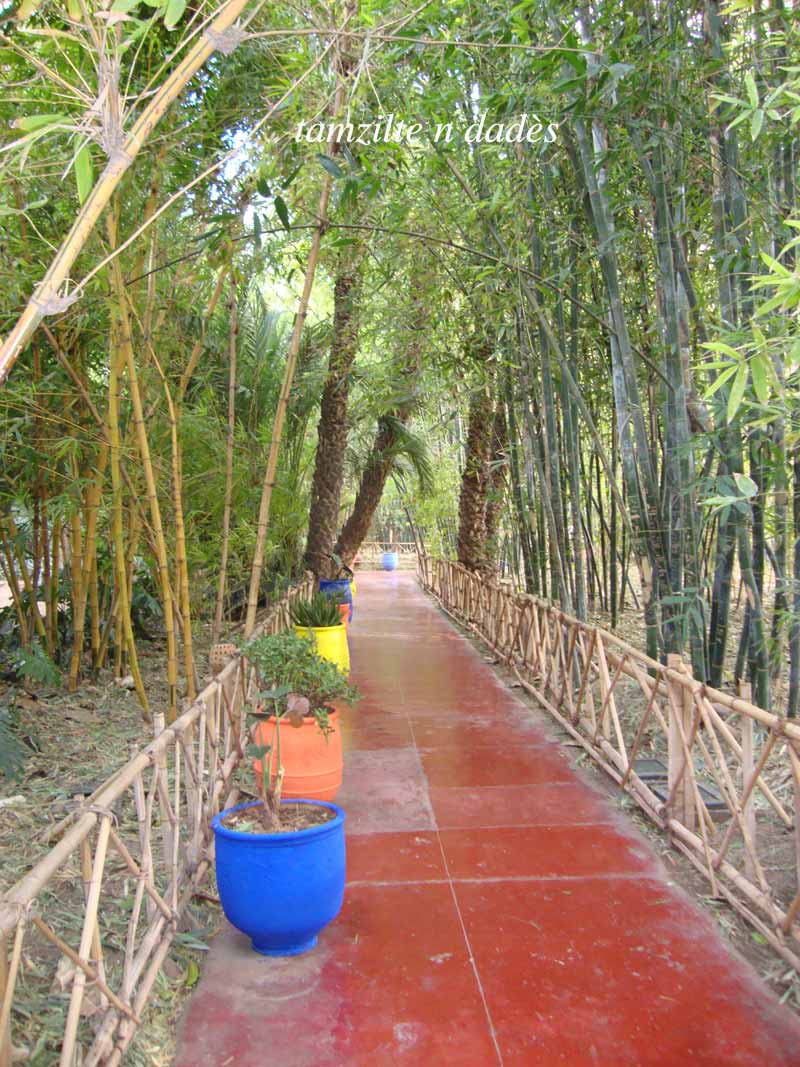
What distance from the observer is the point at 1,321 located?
377 cm

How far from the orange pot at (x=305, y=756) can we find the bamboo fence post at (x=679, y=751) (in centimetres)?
129

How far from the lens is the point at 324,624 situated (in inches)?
214

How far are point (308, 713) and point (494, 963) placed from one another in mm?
1278

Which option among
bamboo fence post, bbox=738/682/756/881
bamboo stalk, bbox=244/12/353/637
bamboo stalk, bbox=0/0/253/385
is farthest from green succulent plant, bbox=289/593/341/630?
bamboo stalk, bbox=0/0/253/385

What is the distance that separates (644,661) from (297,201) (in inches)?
99.5

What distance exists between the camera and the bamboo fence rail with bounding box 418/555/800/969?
2430mm

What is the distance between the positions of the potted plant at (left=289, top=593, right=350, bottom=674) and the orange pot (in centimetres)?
179

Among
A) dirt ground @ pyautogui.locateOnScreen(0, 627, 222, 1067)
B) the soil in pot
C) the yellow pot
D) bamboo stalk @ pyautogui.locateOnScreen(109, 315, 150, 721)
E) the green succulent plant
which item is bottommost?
dirt ground @ pyautogui.locateOnScreen(0, 627, 222, 1067)

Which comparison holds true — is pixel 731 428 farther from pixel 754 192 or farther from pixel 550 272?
pixel 550 272

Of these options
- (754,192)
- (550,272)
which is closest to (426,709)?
(550,272)

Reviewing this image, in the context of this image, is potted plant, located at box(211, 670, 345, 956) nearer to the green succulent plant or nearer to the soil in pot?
the soil in pot

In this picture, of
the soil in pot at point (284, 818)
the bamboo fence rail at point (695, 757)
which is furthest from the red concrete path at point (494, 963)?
the soil in pot at point (284, 818)

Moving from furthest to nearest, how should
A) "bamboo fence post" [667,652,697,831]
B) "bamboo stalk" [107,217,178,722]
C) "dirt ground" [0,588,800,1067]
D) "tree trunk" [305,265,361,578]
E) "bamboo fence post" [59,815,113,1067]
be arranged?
"tree trunk" [305,265,361,578] < "bamboo stalk" [107,217,178,722] < "bamboo fence post" [667,652,697,831] < "dirt ground" [0,588,800,1067] < "bamboo fence post" [59,815,113,1067]

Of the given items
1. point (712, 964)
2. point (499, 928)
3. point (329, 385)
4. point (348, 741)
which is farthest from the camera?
point (329, 385)
